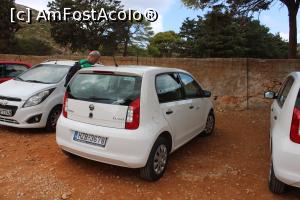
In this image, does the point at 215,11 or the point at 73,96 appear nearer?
the point at 73,96

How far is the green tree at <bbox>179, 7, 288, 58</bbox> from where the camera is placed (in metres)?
33.2

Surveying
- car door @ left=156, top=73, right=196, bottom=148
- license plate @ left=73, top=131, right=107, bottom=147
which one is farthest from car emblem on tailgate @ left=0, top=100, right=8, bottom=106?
car door @ left=156, top=73, right=196, bottom=148

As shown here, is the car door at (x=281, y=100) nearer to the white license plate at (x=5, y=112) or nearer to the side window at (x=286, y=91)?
the side window at (x=286, y=91)

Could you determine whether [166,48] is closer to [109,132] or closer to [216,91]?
[216,91]

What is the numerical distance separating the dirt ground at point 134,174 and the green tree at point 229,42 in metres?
18.6

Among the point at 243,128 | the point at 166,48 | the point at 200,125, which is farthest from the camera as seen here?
the point at 166,48

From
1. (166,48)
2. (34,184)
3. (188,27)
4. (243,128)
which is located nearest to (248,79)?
(243,128)

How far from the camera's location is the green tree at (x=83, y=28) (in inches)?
1873

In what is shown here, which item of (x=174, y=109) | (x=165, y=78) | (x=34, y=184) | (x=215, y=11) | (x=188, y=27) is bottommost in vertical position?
(x=34, y=184)

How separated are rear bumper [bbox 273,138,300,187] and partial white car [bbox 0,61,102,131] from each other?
4674 mm

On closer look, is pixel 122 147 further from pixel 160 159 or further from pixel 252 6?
pixel 252 6

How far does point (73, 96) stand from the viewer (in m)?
4.89

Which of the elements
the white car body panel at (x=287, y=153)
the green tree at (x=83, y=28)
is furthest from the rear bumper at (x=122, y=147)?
the green tree at (x=83, y=28)

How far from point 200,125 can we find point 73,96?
2.47 meters
